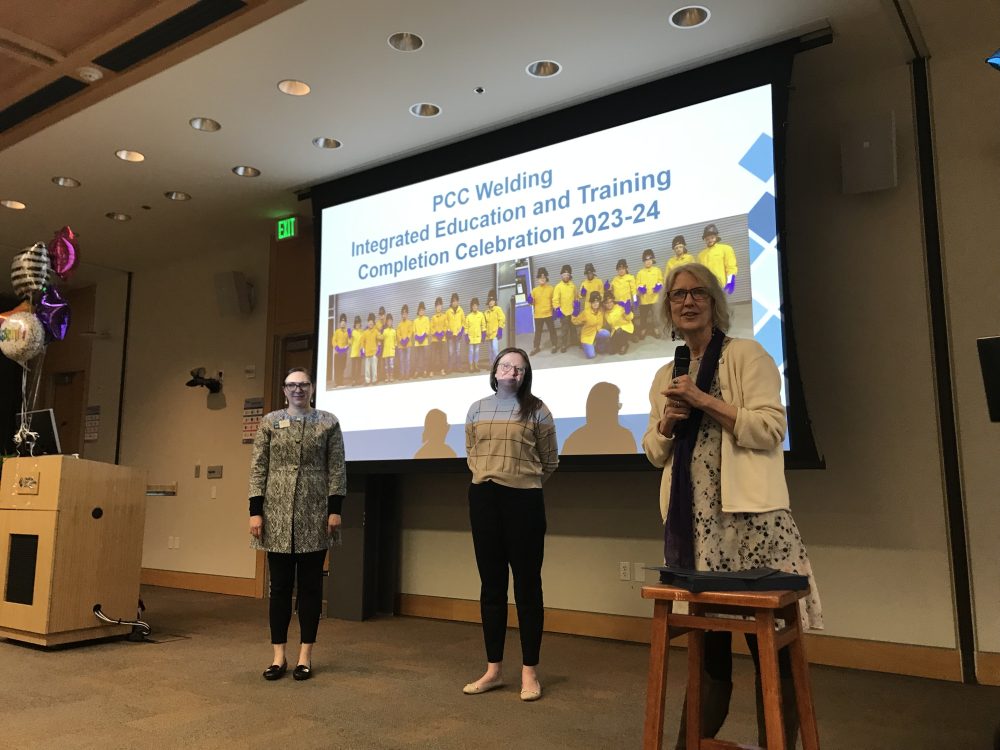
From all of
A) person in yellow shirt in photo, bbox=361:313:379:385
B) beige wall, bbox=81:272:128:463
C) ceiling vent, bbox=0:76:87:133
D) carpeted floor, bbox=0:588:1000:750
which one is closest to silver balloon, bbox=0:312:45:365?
ceiling vent, bbox=0:76:87:133

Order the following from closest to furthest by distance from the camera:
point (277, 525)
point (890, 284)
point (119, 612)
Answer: point (277, 525) → point (890, 284) → point (119, 612)

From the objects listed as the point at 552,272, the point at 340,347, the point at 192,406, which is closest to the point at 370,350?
the point at 340,347

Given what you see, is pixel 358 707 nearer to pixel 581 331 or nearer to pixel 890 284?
pixel 581 331

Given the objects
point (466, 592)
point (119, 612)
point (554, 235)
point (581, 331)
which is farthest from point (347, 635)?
point (554, 235)

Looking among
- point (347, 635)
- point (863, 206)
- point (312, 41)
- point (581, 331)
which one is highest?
point (312, 41)

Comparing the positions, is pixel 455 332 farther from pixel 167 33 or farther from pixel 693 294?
pixel 693 294

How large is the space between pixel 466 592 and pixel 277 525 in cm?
182

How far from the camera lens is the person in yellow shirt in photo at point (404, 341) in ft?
14.9

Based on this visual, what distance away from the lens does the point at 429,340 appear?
4453 millimetres

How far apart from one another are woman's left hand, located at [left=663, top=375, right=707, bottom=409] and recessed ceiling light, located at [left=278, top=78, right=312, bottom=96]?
9.95ft

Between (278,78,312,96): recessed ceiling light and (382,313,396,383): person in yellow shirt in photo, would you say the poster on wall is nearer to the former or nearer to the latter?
(382,313,396,383): person in yellow shirt in photo

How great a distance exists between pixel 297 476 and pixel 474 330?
1513 millimetres

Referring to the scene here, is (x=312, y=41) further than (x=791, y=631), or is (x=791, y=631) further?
(x=312, y=41)

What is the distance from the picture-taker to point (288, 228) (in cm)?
554
